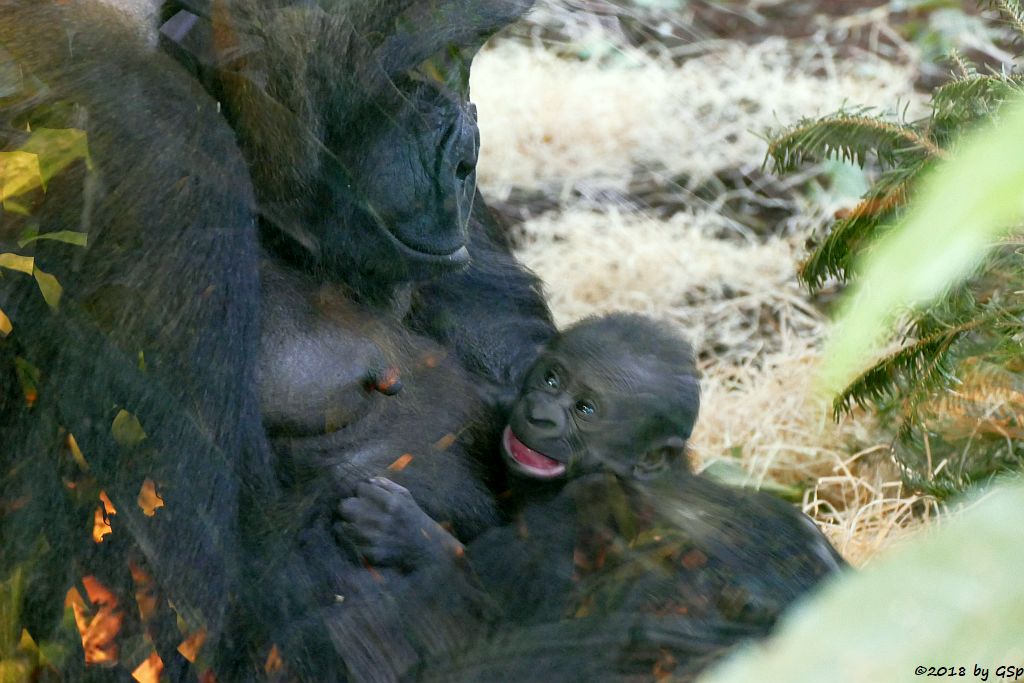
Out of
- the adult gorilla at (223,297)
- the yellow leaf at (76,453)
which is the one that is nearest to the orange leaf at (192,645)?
the adult gorilla at (223,297)

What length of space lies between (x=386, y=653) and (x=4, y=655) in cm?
72

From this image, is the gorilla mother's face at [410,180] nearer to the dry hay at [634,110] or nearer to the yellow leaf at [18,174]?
the yellow leaf at [18,174]

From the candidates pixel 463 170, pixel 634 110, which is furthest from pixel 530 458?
pixel 634 110

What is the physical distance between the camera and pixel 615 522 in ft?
8.34

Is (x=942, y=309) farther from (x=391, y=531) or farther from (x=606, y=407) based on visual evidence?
(x=391, y=531)

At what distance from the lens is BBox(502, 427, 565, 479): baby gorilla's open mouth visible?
9.38 feet

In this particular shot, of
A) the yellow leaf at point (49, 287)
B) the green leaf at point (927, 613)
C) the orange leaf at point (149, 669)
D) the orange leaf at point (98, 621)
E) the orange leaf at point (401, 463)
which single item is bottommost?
the orange leaf at point (401, 463)

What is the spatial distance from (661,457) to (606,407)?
0.20 metres

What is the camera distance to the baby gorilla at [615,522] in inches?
92.4

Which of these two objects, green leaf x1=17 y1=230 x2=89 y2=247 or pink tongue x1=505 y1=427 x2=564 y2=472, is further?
pink tongue x1=505 y1=427 x2=564 y2=472

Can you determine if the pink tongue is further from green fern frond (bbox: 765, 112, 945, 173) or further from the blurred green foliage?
green fern frond (bbox: 765, 112, 945, 173)

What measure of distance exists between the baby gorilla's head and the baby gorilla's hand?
0.40 meters

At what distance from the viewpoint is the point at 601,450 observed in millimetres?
2941

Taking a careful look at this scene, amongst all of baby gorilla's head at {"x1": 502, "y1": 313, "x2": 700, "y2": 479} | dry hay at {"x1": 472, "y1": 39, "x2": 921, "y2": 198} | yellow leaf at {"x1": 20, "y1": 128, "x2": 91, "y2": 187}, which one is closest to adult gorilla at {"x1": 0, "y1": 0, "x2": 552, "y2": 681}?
yellow leaf at {"x1": 20, "y1": 128, "x2": 91, "y2": 187}
